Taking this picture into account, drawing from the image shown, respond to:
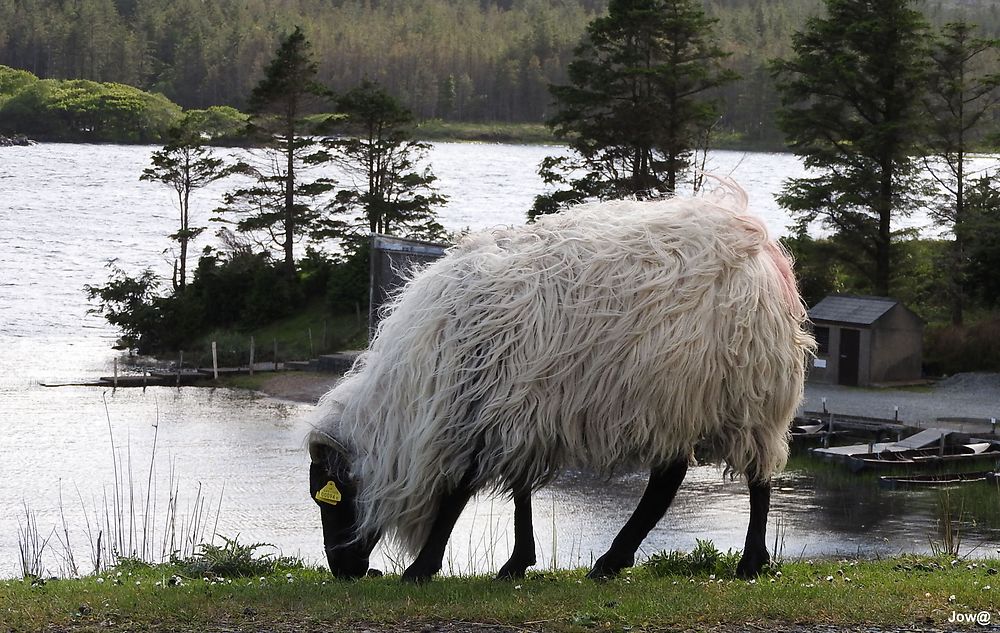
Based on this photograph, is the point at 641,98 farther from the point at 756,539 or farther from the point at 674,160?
the point at 756,539

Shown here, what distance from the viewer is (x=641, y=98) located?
46812mm

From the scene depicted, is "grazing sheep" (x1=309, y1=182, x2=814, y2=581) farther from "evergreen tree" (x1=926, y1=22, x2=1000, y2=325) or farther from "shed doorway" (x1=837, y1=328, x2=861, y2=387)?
"evergreen tree" (x1=926, y1=22, x2=1000, y2=325)

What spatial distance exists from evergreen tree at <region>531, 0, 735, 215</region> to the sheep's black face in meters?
36.6

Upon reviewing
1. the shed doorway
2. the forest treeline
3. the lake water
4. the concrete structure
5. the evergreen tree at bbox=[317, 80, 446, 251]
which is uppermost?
the forest treeline

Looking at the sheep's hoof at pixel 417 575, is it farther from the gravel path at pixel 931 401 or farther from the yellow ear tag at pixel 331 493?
the gravel path at pixel 931 401

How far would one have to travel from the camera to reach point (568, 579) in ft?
30.2

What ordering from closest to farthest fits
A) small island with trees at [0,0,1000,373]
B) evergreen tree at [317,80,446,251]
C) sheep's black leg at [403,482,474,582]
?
sheep's black leg at [403,482,474,582] → small island with trees at [0,0,1000,373] → evergreen tree at [317,80,446,251]

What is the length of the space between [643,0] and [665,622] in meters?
41.8

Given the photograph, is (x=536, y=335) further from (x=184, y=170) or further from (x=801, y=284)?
(x=184, y=170)

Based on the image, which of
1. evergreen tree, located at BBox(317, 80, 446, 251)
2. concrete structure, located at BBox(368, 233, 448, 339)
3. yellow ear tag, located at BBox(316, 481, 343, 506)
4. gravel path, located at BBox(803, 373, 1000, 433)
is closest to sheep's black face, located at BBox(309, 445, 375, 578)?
yellow ear tag, located at BBox(316, 481, 343, 506)

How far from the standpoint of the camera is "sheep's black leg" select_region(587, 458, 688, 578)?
9359mm

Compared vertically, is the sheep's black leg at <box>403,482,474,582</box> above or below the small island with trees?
below

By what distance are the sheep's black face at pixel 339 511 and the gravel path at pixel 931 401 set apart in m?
24.3

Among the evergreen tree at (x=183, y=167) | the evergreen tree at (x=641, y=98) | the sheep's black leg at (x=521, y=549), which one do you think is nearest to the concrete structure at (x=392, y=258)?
the evergreen tree at (x=641, y=98)
